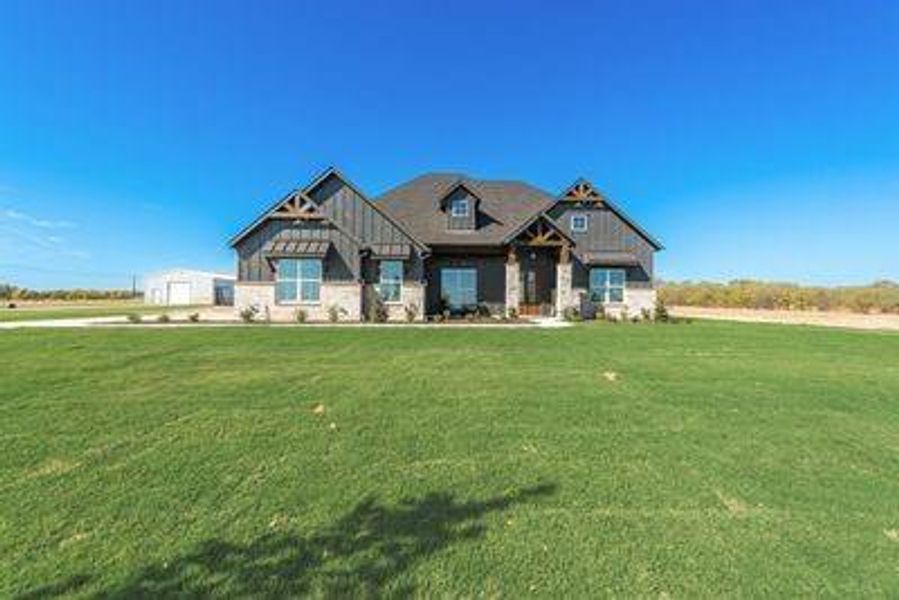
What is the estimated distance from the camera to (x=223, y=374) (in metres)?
9.99

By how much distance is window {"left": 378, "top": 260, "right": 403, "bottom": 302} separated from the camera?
24.6 meters

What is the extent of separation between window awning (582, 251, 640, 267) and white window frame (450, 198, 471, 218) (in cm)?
623

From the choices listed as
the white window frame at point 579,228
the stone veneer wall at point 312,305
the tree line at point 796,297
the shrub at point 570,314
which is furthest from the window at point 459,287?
the tree line at point 796,297

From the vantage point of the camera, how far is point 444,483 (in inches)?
194

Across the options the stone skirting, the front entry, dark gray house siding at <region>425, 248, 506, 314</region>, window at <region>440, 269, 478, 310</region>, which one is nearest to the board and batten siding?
dark gray house siding at <region>425, 248, 506, 314</region>

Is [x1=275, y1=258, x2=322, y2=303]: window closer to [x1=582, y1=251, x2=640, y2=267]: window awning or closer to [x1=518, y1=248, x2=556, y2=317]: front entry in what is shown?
[x1=518, y1=248, x2=556, y2=317]: front entry

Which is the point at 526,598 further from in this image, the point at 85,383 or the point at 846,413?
the point at 85,383

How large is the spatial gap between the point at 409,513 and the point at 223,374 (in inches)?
269

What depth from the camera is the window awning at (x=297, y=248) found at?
23188 millimetres

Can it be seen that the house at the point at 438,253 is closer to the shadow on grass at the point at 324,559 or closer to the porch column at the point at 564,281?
the porch column at the point at 564,281

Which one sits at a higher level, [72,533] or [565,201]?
[565,201]

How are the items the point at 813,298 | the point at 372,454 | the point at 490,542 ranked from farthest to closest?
the point at 813,298, the point at 372,454, the point at 490,542

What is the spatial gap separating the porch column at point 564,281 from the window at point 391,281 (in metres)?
7.39

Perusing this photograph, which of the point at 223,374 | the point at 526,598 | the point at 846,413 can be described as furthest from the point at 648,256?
the point at 526,598
